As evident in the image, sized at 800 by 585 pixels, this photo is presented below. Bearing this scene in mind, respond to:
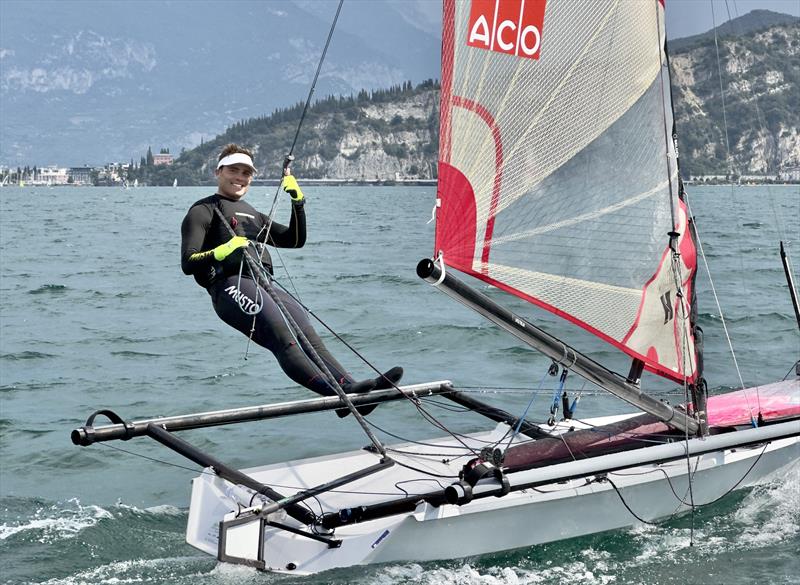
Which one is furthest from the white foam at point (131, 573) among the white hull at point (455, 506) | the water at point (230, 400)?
the white hull at point (455, 506)

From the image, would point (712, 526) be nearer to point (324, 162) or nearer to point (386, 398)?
point (386, 398)

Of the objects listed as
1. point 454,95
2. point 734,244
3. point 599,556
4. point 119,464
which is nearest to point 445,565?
point 599,556

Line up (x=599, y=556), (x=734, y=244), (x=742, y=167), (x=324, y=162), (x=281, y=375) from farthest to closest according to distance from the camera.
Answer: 1. (x=324, y=162)
2. (x=742, y=167)
3. (x=734, y=244)
4. (x=281, y=375)
5. (x=599, y=556)

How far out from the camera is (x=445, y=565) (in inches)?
215

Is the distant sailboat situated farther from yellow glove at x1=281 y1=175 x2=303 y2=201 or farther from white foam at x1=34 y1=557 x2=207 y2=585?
yellow glove at x1=281 y1=175 x2=303 y2=201

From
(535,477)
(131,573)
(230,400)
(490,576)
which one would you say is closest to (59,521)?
(131,573)

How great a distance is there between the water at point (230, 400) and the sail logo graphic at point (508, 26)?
252cm

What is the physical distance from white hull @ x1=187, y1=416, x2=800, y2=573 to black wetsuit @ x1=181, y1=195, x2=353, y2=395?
0.66 meters

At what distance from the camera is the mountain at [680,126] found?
112m

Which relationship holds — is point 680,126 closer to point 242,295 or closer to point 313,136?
point 313,136

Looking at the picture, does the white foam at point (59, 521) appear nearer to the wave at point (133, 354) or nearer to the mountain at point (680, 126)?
the wave at point (133, 354)

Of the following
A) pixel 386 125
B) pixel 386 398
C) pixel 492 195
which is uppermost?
pixel 386 125

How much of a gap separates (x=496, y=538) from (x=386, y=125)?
168m

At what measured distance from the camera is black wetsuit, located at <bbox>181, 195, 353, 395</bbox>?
239 inches
